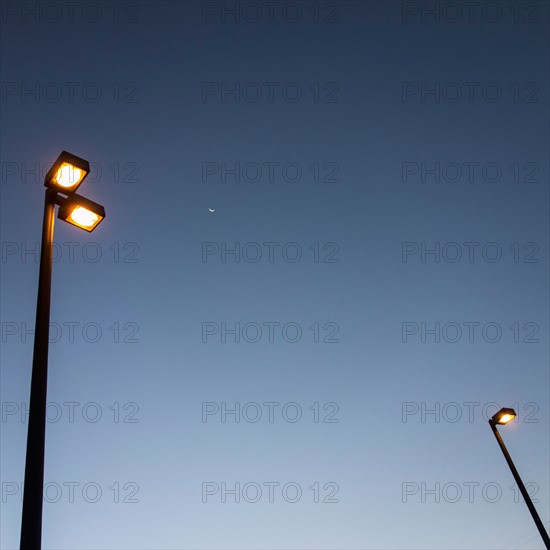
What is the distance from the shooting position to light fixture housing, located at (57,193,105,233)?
5.84 m

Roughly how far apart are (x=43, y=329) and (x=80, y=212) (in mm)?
1333

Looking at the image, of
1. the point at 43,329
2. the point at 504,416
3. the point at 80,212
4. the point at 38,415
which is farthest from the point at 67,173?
the point at 504,416

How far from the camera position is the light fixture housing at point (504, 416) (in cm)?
1286

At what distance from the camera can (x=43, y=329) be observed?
17.5 feet

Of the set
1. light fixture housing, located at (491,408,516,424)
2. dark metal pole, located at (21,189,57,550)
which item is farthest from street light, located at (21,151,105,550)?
light fixture housing, located at (491,408,516,424)

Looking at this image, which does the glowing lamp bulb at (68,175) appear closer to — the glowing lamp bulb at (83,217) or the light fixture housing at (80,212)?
the light fixture housing at (80,212)

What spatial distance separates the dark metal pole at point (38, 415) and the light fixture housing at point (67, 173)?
15cm

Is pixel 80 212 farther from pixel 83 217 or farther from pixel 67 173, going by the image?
pixel 67 173

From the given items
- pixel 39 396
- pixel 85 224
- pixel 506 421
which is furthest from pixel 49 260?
pixel 506 421

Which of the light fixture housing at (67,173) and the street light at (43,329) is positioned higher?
the light fixture housing at (67,173)

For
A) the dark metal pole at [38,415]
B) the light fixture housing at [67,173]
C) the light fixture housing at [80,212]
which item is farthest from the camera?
the light fixture housing at [80,212]

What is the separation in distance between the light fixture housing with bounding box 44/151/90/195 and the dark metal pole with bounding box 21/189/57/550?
148 millimetres

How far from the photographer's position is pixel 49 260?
5.61m

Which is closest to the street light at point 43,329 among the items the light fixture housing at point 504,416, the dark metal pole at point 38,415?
the dark metal pole at point 38,415
